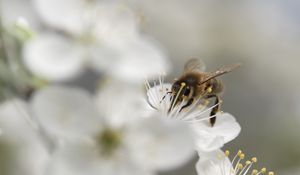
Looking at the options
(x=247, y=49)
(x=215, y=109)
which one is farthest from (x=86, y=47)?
(x=247, y=49)

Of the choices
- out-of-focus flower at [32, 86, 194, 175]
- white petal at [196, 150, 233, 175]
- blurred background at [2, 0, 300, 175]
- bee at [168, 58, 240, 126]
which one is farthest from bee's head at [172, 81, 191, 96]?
blurred background at [2, 0, 300, 175]

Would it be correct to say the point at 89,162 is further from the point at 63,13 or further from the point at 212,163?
the point at 212,163

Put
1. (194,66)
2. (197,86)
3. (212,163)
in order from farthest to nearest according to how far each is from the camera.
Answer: (194,66) → (197,86) → (212,163)

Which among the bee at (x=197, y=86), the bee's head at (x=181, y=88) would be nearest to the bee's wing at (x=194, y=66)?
the bee at (x=197, y=86)

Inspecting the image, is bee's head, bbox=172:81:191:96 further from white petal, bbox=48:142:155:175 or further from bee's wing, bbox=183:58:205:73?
white petal, bbox=48:142:155:175

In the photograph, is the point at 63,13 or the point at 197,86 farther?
the point at 197,86

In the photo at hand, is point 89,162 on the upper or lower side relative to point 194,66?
lower
